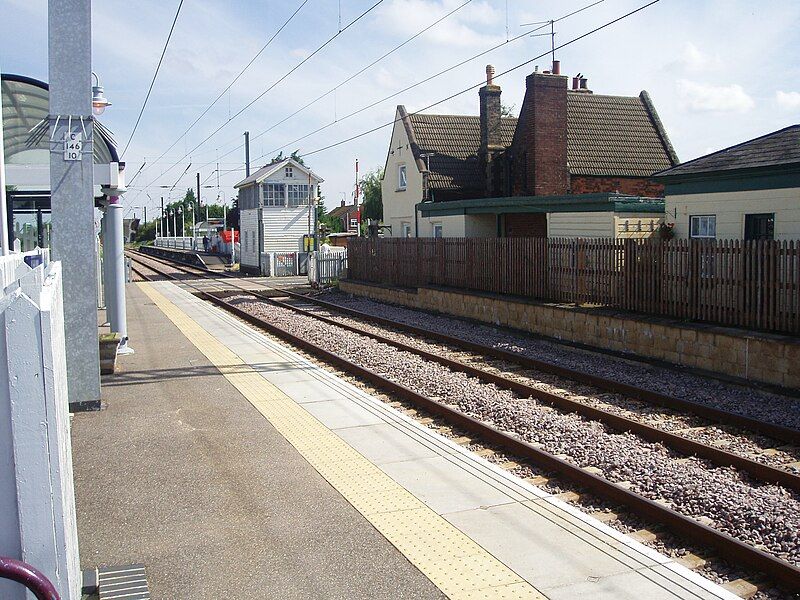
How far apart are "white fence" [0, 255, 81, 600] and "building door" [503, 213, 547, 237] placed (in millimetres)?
23340

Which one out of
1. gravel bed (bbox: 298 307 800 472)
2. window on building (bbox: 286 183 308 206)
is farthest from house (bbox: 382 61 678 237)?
window on building (bbox: 286 183 308 206)

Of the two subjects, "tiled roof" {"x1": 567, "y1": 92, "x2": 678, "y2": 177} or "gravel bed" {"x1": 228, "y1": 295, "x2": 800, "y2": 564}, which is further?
"tiled roof" {"x1": 567, "y1": 92, "x2": 678, "y2": 177}

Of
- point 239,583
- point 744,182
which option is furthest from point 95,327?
point 744,182

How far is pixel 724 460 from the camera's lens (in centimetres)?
763

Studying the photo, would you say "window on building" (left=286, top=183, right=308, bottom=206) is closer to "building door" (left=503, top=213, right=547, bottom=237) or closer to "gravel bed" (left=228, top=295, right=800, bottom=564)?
"building door" (left=503, top=213, right=547, bottom=237)

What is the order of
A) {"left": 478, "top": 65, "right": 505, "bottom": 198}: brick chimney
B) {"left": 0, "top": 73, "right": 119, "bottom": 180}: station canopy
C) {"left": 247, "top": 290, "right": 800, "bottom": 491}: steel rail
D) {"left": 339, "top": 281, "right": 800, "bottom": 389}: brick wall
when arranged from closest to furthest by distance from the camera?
{"left": 247, "top": 290, "right": 800, "bottom": 491}: steel rail < {"left": 339, "top": 281, "right": 800, "bottom": 389}: brick wall < {"left": 0, "top": 73, "right": 119, "bottom": 180}: station canopy < {"left": 478, "top": 65, "right": 505, "bottom": 198}: brick chimney

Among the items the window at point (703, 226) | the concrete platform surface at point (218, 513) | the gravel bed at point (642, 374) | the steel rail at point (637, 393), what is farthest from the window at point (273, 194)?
the concrete platform surface at point (218, 513)

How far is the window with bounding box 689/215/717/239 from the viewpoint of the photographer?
1714 centimetres

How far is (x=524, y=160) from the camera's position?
2936 centimetres

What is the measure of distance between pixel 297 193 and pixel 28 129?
108 feet

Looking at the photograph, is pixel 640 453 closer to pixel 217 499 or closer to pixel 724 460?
pixel 724 460

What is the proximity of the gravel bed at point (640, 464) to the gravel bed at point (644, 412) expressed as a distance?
Result: 2.51ft

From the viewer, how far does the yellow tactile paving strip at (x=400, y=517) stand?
491 centimetres

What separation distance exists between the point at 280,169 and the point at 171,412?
3823 cm
